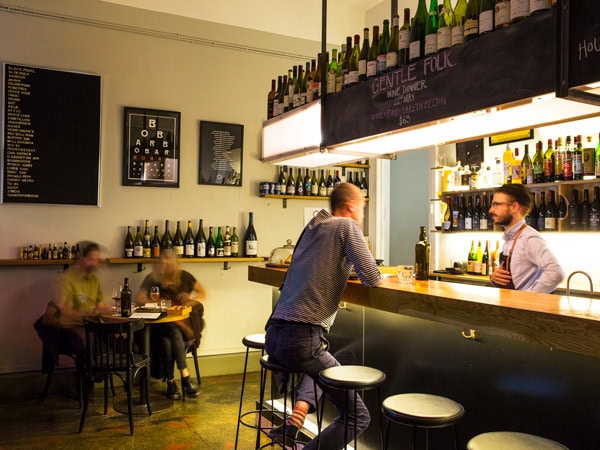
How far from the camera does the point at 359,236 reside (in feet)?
8.98

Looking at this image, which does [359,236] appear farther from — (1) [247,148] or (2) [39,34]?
(2) [39,34]

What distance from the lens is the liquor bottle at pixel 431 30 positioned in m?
2.50

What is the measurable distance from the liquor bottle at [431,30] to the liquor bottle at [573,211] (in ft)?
7.58

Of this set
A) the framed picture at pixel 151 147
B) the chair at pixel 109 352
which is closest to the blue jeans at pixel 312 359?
the chair at pixel 109 352

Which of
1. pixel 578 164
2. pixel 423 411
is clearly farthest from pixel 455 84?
pixel 578 164

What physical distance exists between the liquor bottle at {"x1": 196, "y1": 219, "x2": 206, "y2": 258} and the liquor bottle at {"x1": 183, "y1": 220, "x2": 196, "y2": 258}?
1.7 inches

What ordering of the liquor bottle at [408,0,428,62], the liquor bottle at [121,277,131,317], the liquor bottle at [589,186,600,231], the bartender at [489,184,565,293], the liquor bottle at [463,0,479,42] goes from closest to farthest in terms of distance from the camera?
the liquor bottle at [463,0,479,42], the liquor bottle at [408,0,428,62], the bartender at [489,184,565,293], the liquor bottle at [589,186,600,231], the liquor bottle at [121,277,131,317]

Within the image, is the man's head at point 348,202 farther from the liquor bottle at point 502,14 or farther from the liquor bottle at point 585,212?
the liquor bottle at point 585,212

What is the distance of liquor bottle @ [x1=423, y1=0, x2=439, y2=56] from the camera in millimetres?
2502

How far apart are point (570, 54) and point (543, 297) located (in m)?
1.03

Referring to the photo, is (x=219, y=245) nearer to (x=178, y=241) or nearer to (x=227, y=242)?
(x=227, y=242)

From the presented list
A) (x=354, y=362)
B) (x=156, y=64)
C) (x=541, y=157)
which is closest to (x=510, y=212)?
(x=541, y=157)

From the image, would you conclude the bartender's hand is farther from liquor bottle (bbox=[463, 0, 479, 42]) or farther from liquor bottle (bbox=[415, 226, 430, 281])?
liquor bottle (bbox=[463, 0, 479, 42])

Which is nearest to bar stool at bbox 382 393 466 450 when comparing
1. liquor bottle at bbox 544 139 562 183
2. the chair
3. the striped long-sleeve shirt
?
the striped long-sleeve shirt
